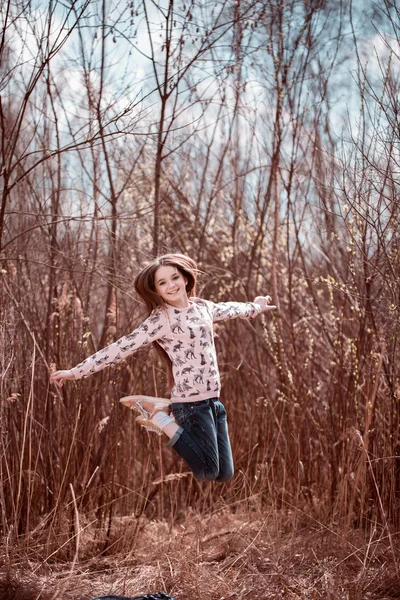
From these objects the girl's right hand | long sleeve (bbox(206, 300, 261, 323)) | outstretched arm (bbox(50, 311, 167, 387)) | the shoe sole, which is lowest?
the shoe sole

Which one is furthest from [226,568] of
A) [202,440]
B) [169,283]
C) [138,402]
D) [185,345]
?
[169,283]

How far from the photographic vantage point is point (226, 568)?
4.16 meters

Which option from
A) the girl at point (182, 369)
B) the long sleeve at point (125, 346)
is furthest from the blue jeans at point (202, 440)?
the long sleeve at point (125, 346)

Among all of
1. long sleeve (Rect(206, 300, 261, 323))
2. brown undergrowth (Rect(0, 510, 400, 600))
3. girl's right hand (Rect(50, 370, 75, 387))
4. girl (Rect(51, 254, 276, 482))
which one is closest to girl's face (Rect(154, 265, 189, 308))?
girl (Rect(51, 254, 276, 482))

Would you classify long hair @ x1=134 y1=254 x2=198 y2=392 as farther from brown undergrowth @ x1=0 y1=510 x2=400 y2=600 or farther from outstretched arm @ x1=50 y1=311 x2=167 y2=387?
brown undergrowth @ x1=0 y1=510 x2=400 y2=600

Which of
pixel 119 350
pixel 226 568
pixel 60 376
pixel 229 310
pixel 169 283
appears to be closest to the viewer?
pixel 60 376

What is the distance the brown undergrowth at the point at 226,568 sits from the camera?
144 inches

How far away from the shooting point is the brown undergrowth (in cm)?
366

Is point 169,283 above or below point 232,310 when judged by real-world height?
above

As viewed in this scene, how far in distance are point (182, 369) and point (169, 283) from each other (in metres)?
0.43

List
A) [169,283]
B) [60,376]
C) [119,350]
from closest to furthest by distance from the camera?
[60,376] < [119,350] < [169,283]

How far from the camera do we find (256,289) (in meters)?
6.25

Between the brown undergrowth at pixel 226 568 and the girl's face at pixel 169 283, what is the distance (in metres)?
1.30

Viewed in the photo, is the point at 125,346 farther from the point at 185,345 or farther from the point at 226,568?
the point at 226,568
